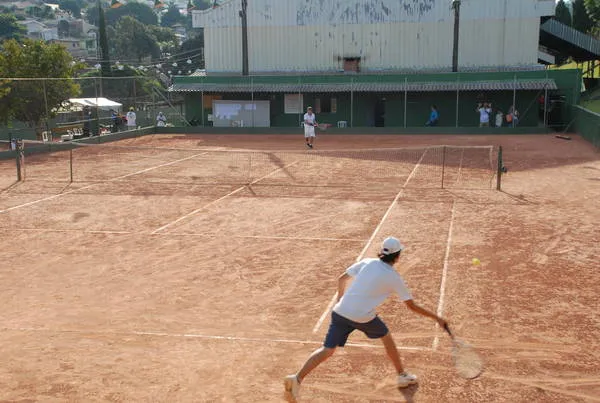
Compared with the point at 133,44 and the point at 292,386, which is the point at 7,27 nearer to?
the point at 133,44

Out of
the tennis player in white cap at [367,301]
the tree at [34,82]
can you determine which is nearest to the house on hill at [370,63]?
the tree at [34,82]

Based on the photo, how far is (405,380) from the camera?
6.48 meters

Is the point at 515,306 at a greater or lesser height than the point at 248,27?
lesser

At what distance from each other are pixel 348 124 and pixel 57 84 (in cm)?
1709

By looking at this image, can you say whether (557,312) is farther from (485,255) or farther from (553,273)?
(485,255)

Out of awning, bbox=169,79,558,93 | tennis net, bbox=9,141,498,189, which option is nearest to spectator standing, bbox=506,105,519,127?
awning, bbox=169,79,558,93

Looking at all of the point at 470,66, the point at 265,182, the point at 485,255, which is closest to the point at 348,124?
the point at 470,66

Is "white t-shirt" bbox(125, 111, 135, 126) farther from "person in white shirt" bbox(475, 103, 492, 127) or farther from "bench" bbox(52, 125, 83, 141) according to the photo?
"person in white shirt" bbox(475, 103, 492, 127)

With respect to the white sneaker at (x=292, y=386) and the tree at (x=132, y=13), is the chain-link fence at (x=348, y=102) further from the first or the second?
the tree at (x=132, y=13)

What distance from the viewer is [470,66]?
41.1 m

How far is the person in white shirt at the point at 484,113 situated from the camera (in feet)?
115

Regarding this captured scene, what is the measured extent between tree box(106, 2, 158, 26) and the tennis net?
153419mm

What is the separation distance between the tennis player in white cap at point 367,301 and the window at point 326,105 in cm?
3420

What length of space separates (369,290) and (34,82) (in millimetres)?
26879
